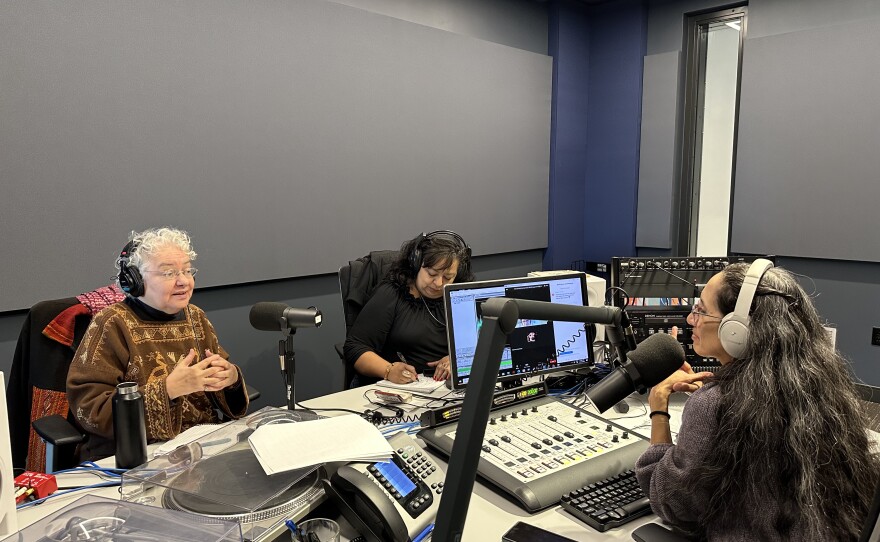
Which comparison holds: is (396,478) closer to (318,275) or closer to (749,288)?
(749,288)

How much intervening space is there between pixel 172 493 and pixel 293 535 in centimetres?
26

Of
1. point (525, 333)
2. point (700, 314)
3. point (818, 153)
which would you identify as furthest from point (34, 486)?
point (818, 153)

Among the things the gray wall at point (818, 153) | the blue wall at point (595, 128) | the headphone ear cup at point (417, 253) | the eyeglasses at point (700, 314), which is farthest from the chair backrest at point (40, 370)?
the gray wall at point (818, 153)

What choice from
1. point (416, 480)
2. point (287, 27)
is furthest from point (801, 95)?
point (416, 480)

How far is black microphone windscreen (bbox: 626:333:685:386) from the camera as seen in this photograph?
977 mm

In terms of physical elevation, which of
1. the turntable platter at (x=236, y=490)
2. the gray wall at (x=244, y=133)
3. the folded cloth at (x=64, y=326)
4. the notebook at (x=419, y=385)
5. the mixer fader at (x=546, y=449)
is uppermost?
the gray wall at (x=244, y=133)

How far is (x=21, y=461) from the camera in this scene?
1.94m

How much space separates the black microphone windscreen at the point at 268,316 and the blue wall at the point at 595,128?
3030mm

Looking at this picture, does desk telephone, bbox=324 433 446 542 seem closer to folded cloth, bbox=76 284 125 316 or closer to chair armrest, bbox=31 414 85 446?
chair armrest, bbox=31 414 85 446

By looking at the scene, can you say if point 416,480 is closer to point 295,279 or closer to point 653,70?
point 295,279

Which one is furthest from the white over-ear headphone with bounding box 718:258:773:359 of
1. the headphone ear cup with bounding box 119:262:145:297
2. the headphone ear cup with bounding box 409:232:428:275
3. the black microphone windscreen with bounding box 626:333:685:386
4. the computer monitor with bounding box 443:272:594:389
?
the headphone ear cup with bounding box 119:262:145:297

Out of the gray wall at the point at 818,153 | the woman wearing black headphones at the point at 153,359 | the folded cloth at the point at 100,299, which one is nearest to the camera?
the woman wearing black headphones at the point at 153,359

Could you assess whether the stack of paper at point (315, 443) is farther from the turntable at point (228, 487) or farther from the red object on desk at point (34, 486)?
the red object on desk at point (34, 486)

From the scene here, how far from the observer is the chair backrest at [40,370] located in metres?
1.83
